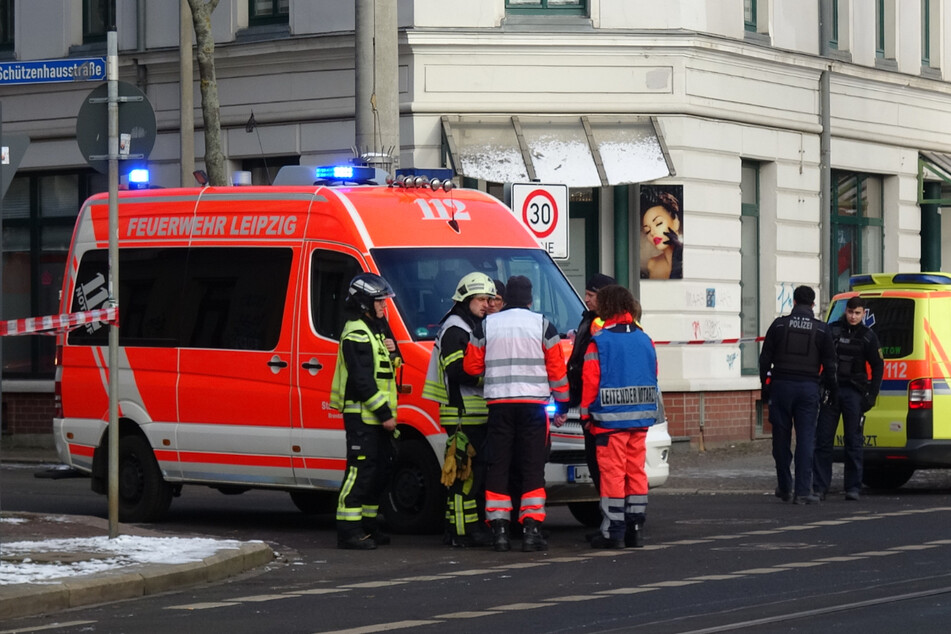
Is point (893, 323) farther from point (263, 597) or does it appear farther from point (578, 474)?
point (263, 597)

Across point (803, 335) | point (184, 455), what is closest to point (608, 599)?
point (184, 455)

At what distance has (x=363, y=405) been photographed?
41.0 feet

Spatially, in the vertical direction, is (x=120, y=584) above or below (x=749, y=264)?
below

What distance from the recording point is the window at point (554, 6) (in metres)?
22.5

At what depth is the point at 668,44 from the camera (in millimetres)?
22359

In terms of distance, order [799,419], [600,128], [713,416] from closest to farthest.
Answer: [799,419] < [600,128] < [713,416]

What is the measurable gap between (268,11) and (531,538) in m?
12.8

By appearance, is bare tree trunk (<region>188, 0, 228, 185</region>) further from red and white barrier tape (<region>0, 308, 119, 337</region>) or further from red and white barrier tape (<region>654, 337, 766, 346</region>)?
red and white barrier tape (<region>0, 308, 119, 337</region>)

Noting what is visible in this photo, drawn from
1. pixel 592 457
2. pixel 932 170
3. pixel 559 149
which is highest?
pixel 932 170

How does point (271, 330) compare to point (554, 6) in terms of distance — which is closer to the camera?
point (271, 330)

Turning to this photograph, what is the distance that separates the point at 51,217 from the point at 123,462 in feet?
38.2

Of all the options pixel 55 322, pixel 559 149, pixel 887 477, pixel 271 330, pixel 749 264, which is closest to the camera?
pixel 55 322

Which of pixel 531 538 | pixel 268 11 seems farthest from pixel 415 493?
pixel 268 11

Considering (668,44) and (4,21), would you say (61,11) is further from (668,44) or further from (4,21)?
(668,44)
